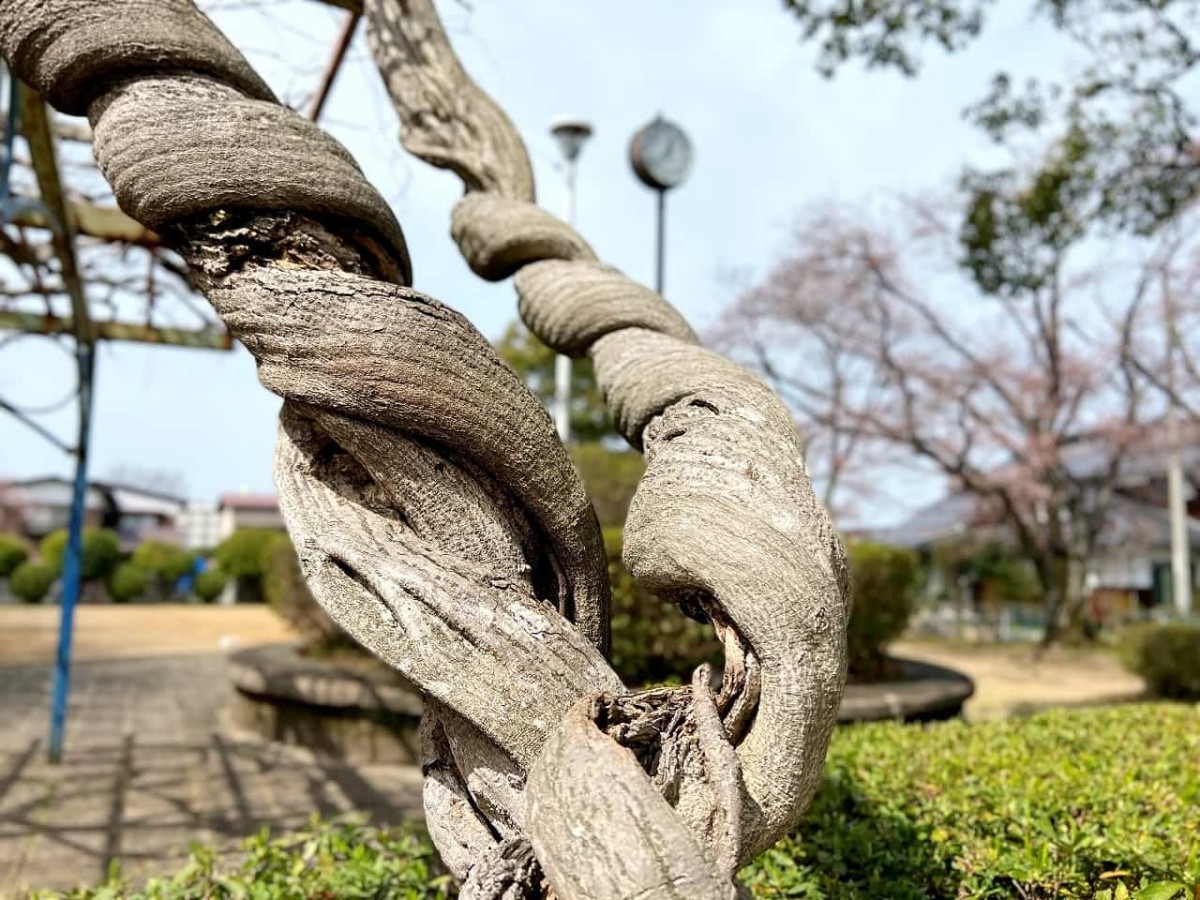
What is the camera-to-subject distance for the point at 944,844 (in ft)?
6.99

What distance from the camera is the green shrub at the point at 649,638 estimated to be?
19.7ft

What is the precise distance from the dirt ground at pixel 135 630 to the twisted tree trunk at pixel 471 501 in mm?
8770

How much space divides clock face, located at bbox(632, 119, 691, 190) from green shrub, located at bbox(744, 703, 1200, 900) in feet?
19.0

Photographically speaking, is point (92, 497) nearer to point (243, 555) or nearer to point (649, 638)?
point (243, 555)

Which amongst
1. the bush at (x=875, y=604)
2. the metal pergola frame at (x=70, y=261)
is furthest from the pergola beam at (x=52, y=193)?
the bush at (x=875, y=604)

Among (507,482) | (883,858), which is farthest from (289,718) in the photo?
(507,482)

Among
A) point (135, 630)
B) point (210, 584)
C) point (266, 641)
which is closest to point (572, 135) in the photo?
point (266, 641)

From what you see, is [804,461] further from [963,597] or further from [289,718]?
[963,597]

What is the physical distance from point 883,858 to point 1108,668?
575 inches

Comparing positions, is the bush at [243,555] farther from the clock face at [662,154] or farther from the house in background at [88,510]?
the clock face at [662,154]

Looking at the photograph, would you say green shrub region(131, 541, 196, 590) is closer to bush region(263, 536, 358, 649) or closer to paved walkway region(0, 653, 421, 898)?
paved walkway region(0, 653, 421, 898)

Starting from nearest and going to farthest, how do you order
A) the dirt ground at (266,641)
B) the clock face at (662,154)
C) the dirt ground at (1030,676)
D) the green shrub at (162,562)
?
the clock face at (662,154) → the dirt ground at (1030,676) → the dirt ground at (266,641) → the green shrub at (162,562)

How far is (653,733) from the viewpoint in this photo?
1.11 metres

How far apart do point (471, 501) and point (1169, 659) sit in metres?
11.4
